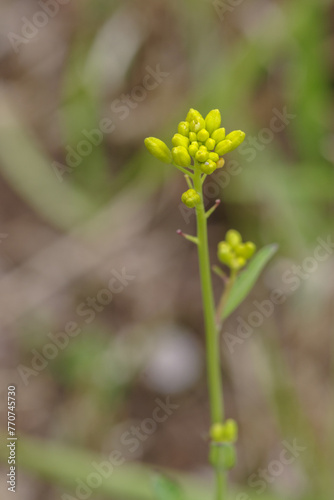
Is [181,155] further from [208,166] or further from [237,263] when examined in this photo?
[237,263]

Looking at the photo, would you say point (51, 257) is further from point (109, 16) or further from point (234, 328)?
point (109, 16)

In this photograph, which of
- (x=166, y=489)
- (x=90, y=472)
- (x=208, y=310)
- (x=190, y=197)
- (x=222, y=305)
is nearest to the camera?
(x=190, y=197)

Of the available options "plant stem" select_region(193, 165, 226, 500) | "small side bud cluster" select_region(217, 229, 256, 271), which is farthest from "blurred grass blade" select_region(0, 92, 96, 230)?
"plant stem" select_region(193, 165, 226, 500)

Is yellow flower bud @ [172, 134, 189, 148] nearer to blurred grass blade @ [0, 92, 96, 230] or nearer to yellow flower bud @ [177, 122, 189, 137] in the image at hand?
yellow flower bud @ [177, 122, 189, 137]

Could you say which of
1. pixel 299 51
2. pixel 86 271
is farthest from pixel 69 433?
pixel 299 51

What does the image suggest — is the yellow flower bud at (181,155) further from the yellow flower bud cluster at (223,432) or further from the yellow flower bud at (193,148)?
the yellow flower bud cluster at (223,432)

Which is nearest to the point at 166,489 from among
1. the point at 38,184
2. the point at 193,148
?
the point at 193,148
